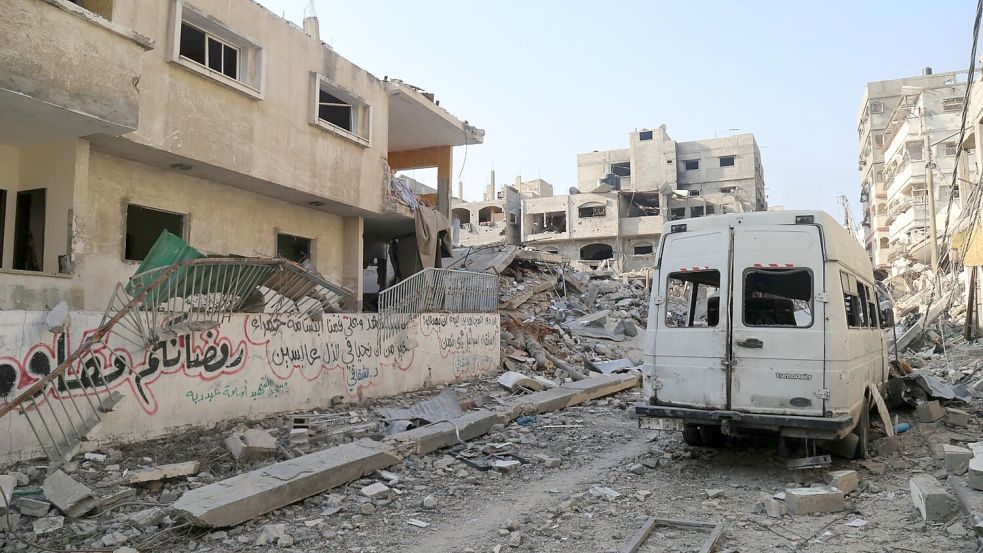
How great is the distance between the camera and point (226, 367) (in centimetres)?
809

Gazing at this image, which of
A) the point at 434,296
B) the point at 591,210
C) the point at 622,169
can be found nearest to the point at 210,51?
the point at 434,296

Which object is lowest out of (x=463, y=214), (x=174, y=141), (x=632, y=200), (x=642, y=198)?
(x=174, y=141)

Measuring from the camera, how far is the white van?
5891 millimetres

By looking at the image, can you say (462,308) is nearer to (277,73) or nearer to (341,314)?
(341,314)

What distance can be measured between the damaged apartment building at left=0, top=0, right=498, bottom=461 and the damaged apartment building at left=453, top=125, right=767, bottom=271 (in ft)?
96.5

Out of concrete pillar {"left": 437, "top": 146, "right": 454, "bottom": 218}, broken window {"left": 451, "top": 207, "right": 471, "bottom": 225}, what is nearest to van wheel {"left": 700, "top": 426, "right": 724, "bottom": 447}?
concrete pillar {"left": 437, "top": 146, "right": 454, "bottom": 218}

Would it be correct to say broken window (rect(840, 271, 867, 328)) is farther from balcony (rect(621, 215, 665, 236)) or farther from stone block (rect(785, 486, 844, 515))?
balcony (rect(621, 215, 665, 236))

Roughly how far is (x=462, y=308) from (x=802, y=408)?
9.25 meters

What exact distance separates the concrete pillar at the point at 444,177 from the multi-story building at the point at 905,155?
62.6ft

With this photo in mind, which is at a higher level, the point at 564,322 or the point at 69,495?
the point at 564,322

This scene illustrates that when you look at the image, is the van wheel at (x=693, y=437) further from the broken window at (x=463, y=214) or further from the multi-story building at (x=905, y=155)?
the broken window at (x=463, y=214)

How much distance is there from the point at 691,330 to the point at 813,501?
192 cm

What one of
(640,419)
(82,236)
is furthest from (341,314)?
(640,419)

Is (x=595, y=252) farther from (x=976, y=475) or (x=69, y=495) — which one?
(x=69, y=495)
